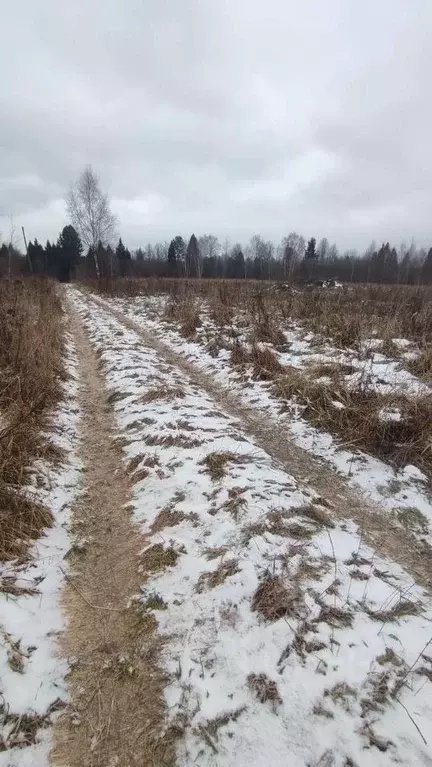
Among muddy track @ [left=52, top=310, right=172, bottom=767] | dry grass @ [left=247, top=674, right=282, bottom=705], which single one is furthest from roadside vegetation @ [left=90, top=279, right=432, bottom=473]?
muddy track @ [left=52, top=310, right=172, bottom=767]

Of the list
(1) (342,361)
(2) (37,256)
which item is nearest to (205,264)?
(2) (37,256)

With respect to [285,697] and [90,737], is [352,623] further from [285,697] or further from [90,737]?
[90,737]

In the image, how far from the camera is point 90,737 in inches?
71.7

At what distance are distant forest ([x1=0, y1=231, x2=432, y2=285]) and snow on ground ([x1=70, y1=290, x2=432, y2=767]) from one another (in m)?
23.6

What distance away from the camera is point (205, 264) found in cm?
5888

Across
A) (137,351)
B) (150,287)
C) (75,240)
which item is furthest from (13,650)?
(75,240)

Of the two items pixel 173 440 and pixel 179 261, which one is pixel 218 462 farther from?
pixel 179 261

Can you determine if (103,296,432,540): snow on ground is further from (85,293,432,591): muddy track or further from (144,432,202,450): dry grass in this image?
(144,432,202,450): dry grass

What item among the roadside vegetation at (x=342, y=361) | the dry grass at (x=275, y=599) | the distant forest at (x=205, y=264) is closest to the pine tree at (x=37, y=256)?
the distant forest at (x=205, y=264)

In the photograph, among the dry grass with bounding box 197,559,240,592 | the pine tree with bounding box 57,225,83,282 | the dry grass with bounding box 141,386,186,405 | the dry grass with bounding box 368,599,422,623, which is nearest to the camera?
the dry grass with bounding box 368,599,422,623

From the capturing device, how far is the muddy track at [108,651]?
1.80 meters

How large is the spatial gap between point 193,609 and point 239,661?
18.5 inches

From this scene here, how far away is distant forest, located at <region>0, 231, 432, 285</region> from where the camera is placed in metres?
32.9

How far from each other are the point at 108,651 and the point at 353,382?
490 centimetres
